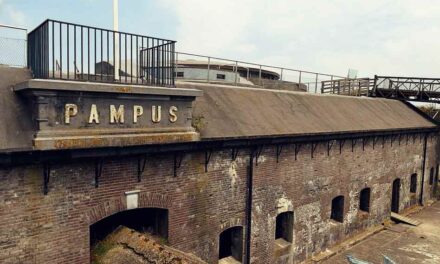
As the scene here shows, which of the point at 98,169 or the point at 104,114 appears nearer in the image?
the point at 104,114

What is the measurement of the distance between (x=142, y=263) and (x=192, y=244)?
8.86 feet

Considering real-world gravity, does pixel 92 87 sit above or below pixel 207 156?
above

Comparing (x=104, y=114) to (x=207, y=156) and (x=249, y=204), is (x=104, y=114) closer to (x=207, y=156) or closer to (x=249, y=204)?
(x=207, y=156)

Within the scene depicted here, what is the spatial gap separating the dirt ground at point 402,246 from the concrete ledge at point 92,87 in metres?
9.17

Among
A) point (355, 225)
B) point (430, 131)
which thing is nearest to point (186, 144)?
point (355, 225)

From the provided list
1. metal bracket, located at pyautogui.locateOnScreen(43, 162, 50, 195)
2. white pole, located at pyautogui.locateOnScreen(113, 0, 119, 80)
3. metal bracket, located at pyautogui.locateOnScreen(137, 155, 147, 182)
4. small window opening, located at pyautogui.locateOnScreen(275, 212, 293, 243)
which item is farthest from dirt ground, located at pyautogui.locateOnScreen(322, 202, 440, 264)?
metal bracket, located at pyautogui.locateOnScreen(43, 162, 50, 195)

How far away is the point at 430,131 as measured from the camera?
2077 cm

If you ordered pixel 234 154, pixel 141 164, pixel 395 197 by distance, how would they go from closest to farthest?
1. pixel 141 164
2. pixel 234 154
3. pixel 395 197

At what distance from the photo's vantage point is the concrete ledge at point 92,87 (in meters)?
6.10

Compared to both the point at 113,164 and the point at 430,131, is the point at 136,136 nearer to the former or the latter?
the point at 113,164

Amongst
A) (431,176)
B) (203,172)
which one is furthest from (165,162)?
(431,176)

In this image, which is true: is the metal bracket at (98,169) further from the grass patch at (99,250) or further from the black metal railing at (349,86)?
the black metal railing at (349,86)

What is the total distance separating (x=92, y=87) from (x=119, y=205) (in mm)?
2585

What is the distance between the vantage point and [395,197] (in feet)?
61.7
